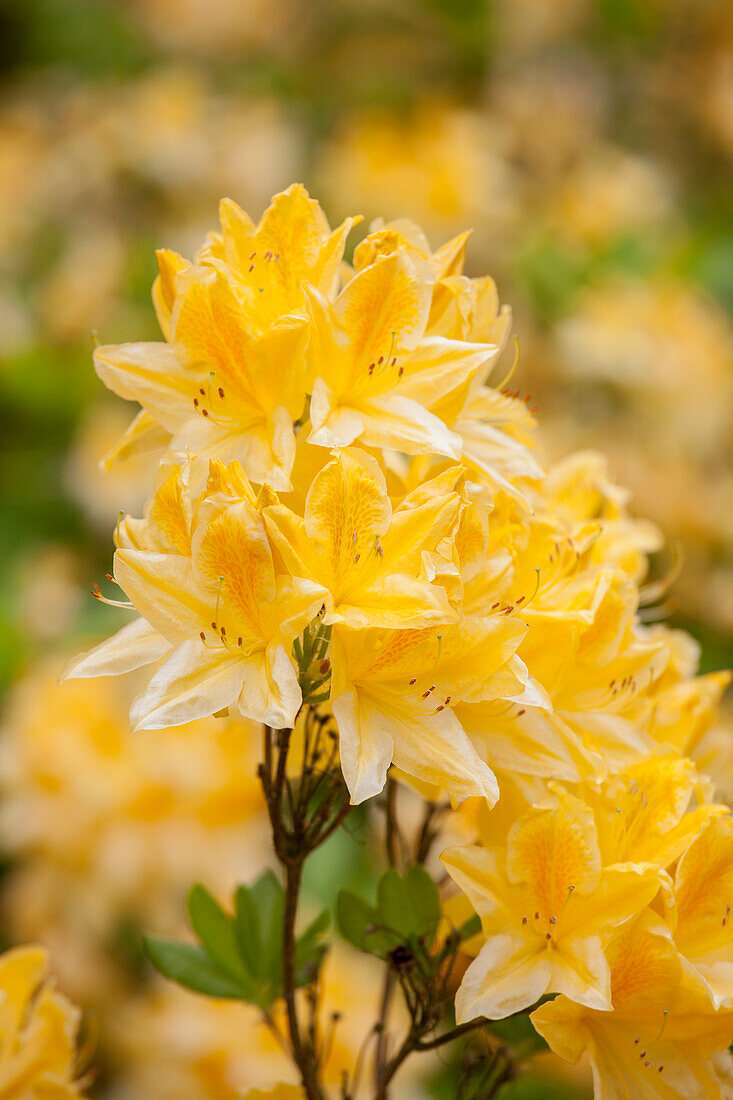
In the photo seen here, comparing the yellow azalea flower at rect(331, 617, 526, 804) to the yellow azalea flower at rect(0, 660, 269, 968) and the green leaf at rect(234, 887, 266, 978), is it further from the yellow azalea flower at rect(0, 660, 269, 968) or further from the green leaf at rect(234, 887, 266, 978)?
the yellow azalea flower at rect(0, 660, 269, 968)

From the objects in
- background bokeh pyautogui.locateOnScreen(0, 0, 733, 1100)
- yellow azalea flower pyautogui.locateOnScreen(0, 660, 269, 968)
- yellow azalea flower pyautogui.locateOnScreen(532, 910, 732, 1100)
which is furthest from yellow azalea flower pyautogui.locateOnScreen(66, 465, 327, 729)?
yellow azalea flower pyautogui.locateOnScreen(0, 660, 269, 968)

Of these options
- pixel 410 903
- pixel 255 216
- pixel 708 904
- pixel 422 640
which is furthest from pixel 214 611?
pixel 255 216

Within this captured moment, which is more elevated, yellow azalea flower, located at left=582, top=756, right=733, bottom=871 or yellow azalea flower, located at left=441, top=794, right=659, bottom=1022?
yellow azalea flower, located at left=582, top=756, right=733, bottom=871

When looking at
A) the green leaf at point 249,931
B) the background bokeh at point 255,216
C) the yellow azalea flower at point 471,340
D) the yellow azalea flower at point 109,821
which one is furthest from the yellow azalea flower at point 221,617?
the yellow azalea flower at point 109,821

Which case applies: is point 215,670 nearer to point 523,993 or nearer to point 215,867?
point 523,993

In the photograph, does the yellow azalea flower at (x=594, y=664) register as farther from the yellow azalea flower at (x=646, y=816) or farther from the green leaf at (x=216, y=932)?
the green leaf at (x=216, y=932)

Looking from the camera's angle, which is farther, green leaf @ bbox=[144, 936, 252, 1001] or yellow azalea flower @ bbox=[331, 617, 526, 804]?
green leaf @ bbox=[144, 936, 252, 1001]

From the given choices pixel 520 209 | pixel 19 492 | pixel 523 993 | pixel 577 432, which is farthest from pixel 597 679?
pixel 520 209
